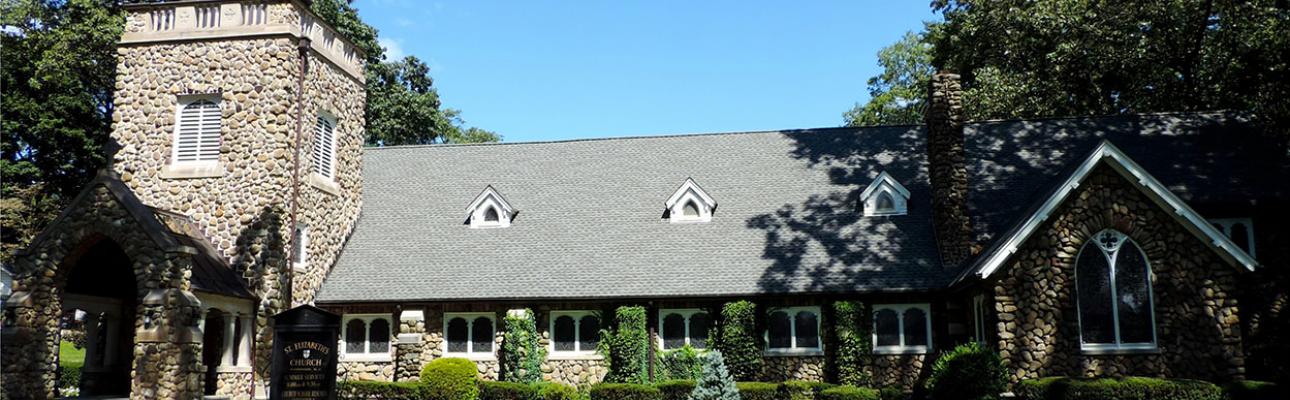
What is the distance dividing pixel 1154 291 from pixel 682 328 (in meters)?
9.45

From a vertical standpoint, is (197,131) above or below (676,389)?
above

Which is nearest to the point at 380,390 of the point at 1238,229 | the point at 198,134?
the point at 198,134

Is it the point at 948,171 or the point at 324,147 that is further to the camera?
the point at 324,147

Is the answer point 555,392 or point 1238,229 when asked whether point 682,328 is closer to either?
point 555,392

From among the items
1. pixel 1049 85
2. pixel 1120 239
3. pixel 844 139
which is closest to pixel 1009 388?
pixel 1120 239

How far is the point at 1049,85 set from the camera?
30.0m

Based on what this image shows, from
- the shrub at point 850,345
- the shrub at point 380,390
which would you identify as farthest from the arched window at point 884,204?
the shrub at point 380,390

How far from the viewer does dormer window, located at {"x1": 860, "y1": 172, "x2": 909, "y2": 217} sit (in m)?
23.6

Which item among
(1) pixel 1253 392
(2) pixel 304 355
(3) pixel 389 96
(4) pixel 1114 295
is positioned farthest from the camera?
(3) pixel 389 96

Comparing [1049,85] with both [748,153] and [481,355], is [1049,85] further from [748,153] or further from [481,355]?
[481,355]

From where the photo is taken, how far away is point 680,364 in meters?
21.5

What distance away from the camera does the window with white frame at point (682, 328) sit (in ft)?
72.5

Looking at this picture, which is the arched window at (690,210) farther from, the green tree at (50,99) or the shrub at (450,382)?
the green tree at (50,99)

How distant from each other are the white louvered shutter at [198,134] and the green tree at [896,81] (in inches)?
1212
